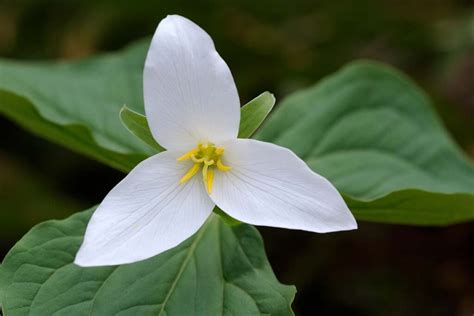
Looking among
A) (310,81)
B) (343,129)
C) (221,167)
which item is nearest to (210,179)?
(221,167)

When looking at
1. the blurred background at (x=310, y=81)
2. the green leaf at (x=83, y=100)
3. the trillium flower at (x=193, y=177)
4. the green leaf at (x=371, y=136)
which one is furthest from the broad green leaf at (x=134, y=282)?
the blurred background at (x=310, y=81)

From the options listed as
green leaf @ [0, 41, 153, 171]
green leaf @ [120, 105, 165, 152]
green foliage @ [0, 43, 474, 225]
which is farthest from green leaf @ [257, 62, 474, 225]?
green leaf @ [120, 105, 165, 152]

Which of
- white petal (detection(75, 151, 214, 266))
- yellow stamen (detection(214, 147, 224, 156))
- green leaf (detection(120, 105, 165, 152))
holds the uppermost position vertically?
green leaf (detection(120, 105, 165, 152))

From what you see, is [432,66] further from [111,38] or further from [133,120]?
[133,120]

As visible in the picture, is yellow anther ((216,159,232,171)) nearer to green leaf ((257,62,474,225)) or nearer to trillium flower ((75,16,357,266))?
trillium flower ((75,16,357,266))

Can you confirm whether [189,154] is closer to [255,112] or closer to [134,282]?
[255,112]
